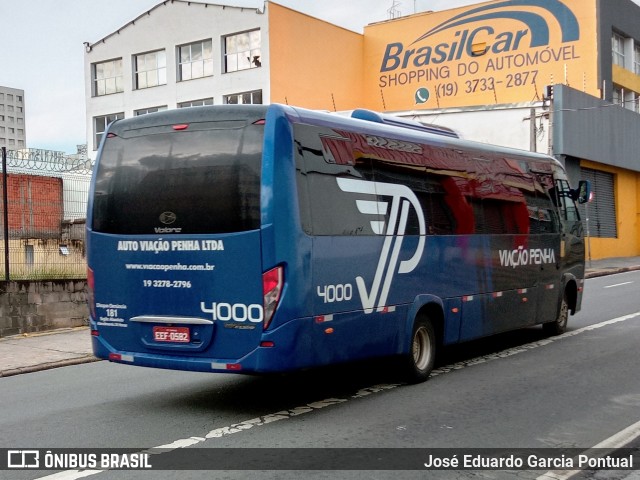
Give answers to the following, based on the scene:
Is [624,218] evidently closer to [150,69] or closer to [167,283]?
[150,69]

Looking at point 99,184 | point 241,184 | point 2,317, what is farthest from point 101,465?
point 2,317

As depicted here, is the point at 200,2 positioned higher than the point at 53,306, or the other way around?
the point at 200,2

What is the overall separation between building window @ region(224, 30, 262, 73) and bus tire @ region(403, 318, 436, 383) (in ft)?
107

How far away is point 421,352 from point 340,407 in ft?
5.94

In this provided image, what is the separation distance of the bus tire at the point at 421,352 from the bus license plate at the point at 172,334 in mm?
2726

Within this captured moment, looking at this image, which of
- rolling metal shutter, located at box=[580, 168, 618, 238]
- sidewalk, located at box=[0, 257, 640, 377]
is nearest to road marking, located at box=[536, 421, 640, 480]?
sidewalk, located at box=[0, 257, 640, 377]

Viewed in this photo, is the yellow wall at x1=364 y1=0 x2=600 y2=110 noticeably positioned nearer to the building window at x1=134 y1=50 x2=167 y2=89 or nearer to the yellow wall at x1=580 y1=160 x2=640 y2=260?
the yellow wall at x1=580 y1=160 x2=640 y2=260

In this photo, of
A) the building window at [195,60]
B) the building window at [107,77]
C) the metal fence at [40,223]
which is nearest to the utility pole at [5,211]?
the metal fence at [40,223]

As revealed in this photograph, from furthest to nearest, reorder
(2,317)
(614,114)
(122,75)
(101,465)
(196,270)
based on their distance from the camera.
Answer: (122,75), (614,114), (2,317), (196,270), (101,465)

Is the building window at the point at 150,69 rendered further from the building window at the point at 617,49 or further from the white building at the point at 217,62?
the building window at the point at 617,49

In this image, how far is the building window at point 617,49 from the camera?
4112 centimetres

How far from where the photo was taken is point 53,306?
1528 cm

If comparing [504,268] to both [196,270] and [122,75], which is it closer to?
[196,270]

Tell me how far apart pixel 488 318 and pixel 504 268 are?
2.77ft
